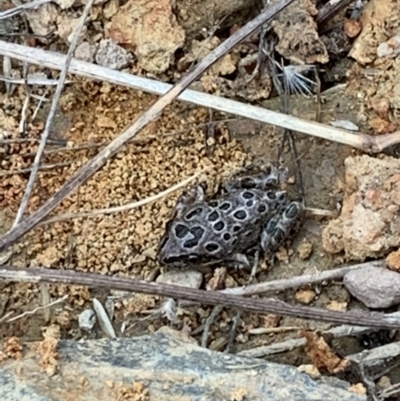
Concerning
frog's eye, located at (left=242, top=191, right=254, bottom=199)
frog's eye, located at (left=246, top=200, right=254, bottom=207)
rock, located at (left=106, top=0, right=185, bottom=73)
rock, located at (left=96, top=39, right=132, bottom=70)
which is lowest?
frog's eye, located at (left=246, top=200, right=254, bottom=207)

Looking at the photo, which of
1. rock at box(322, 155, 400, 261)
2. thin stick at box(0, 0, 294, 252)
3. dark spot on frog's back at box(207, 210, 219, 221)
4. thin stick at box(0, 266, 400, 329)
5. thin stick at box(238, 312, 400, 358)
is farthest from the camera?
dark spot on frog's back at box(207, 210, 219, 221)

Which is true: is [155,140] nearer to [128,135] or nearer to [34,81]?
[34,81]

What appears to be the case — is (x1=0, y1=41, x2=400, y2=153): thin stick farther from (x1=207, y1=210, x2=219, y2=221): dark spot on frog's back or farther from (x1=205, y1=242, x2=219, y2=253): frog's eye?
(x1=205, y1=242, x2=219, y2=253): frog's eye

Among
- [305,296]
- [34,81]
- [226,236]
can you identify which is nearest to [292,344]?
[305,296]

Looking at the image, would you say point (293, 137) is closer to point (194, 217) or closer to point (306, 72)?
point (306, 72)

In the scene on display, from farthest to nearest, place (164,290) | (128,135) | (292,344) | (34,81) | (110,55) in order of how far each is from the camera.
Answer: (34,81)
(110,55)
(292,344)
(128,135)
(164,290)

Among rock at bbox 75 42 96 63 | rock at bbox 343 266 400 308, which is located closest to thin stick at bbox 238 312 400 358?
rock at bbox 343 266 400 308
